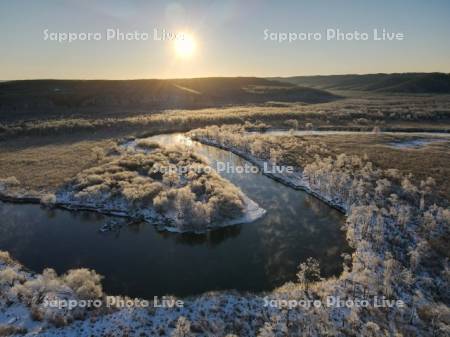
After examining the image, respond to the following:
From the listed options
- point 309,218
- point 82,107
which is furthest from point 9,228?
point 82,107

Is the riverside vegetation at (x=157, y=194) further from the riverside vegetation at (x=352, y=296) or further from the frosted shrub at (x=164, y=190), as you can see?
the riverside vegetation at (x=352, y=296)

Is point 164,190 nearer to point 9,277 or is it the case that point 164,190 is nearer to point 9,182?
point 9,277

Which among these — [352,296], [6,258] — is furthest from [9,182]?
[352,296]

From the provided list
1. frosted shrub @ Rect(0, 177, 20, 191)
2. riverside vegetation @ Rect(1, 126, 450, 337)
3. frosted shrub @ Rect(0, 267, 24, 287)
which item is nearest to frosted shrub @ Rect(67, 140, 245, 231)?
frosted shrub @ Rect(0, 177, 20, 191)

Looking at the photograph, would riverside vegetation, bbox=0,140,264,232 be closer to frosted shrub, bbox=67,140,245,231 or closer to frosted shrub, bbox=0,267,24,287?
frosted shrub, bbox=67,140,245,231

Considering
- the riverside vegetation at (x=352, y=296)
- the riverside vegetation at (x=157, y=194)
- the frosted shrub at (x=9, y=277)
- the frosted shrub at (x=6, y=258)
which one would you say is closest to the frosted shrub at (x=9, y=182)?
the riverside vegetation at (x=157, y=194)
